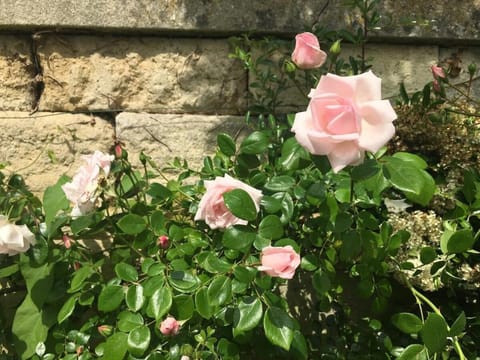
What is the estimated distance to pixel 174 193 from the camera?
5.61ft

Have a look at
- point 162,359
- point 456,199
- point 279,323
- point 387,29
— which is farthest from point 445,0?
point 162,359

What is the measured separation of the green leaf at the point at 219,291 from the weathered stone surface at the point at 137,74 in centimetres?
93

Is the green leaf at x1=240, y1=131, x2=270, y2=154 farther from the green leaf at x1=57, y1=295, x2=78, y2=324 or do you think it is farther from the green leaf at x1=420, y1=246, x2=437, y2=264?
the green leaf at x1=57, y1=295, x2=78, y2=324

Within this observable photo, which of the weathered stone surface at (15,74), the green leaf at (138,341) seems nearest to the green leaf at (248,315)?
the green leaf at (138,341)

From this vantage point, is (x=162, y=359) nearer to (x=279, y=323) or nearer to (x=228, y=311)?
(x=228, y=311)

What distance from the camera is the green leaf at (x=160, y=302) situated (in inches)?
49.4

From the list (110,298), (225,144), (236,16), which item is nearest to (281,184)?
(225,144)

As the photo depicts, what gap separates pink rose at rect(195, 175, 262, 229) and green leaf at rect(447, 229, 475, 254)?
52cm

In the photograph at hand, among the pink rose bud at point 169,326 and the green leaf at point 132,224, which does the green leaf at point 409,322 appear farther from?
the green leaf at point 132,224

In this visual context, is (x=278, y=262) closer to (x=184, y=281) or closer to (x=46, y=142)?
(x=184, y=281)

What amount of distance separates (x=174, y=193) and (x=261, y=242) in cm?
59

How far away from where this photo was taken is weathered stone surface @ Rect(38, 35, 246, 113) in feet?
6.29

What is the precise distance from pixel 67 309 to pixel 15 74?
0.96 metres

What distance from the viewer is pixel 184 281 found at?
1313 mm
